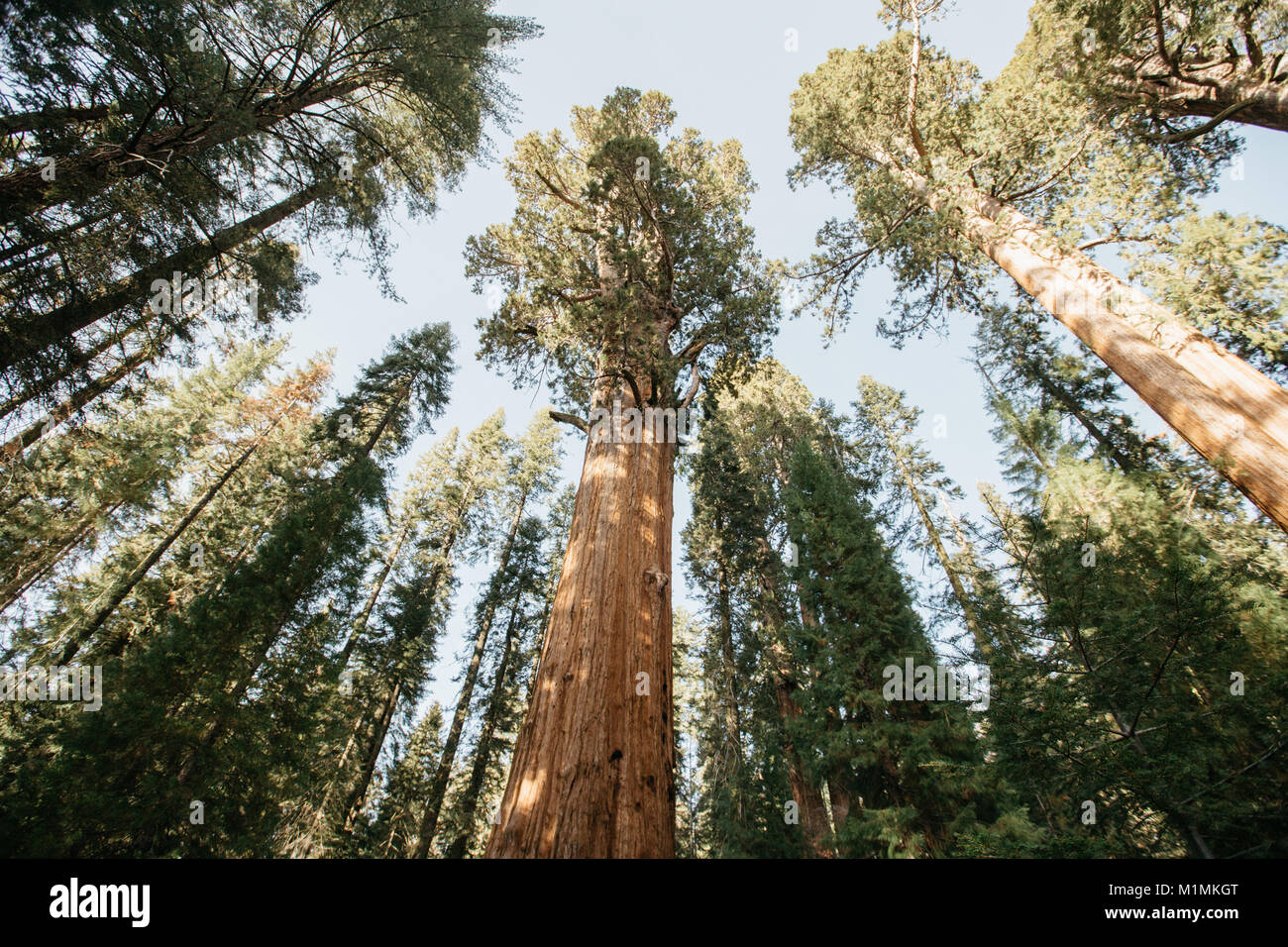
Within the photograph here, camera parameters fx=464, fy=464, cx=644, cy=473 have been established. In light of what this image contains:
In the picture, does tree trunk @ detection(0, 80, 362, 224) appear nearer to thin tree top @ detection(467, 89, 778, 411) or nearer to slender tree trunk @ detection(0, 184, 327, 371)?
slender tree trunk @ detection(0, 184, 327, 371)

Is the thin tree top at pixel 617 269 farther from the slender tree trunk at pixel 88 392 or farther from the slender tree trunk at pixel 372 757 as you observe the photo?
the slender tree trunk at pixel 372 757

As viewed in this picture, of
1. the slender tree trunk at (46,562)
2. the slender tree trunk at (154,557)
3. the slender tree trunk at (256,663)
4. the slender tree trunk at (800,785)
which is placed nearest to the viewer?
the slender tree trunk at (256,663)

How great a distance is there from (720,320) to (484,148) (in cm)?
712

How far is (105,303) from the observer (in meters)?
5.11

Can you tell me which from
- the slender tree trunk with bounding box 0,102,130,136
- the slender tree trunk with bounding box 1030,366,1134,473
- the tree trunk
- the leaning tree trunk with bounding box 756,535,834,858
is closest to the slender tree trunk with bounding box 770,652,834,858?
the leaning tree trunk with bounding box 756,535,834,858

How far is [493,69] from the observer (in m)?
9.48

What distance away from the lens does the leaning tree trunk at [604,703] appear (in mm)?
2477

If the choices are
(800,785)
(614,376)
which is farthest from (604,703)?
(800,785)

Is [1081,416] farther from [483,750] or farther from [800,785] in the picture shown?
[483,750]

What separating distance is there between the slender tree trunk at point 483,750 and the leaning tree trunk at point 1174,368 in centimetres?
1521

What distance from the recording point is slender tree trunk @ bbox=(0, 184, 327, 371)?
4484mm

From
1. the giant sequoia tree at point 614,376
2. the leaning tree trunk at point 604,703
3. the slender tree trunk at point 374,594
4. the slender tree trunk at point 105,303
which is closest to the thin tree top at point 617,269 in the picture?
the giant sequoia tree at point 614,376

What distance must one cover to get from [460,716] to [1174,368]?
15913mm
